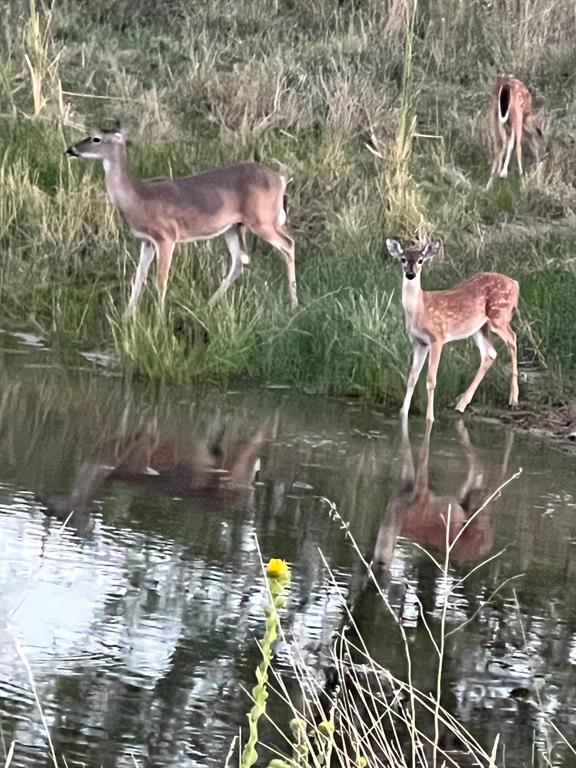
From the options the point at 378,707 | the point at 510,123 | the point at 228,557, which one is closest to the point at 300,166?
the point at 510,123

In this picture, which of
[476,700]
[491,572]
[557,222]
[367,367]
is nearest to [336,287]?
[367,367]

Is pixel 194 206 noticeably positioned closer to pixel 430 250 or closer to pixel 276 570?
pixel 430 250

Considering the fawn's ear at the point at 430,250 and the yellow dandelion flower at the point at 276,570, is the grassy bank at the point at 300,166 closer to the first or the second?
the fawn's ear at the point at 430,250

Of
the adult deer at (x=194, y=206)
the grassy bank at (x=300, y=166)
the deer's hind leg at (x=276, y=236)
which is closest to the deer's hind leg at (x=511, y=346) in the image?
the grassy bank at (x=300, y=166)

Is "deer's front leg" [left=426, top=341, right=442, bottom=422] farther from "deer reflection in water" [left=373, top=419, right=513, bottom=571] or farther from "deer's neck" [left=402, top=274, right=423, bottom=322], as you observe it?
"deer reflection in water" [left=373, top=419, right=513, bottom=571]

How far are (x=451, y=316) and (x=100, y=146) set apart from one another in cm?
362

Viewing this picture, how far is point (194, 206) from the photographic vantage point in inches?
550

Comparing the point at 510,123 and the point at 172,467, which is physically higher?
the point at 510,123

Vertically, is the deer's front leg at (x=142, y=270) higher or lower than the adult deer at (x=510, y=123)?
lower

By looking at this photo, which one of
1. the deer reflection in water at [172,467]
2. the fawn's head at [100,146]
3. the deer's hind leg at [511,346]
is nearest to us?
the deer reflection in water at [172,467]

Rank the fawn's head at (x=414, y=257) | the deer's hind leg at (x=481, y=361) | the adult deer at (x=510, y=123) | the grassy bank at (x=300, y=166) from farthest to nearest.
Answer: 1. the adult deer at (x=510, y=123)
2. the grassy bank at (x=300, y=166)
3. the deer's hind leg at (x=481, y=361)
4. the fawn's head at (x=414, y=257)

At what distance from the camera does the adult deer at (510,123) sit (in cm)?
1753

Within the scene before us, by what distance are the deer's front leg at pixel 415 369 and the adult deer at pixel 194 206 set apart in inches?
65.0

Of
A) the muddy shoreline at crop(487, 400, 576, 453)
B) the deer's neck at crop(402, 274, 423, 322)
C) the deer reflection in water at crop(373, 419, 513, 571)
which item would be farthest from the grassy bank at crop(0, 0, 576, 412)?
the deer reflection in water at crop(373, 419, 513, 571)
